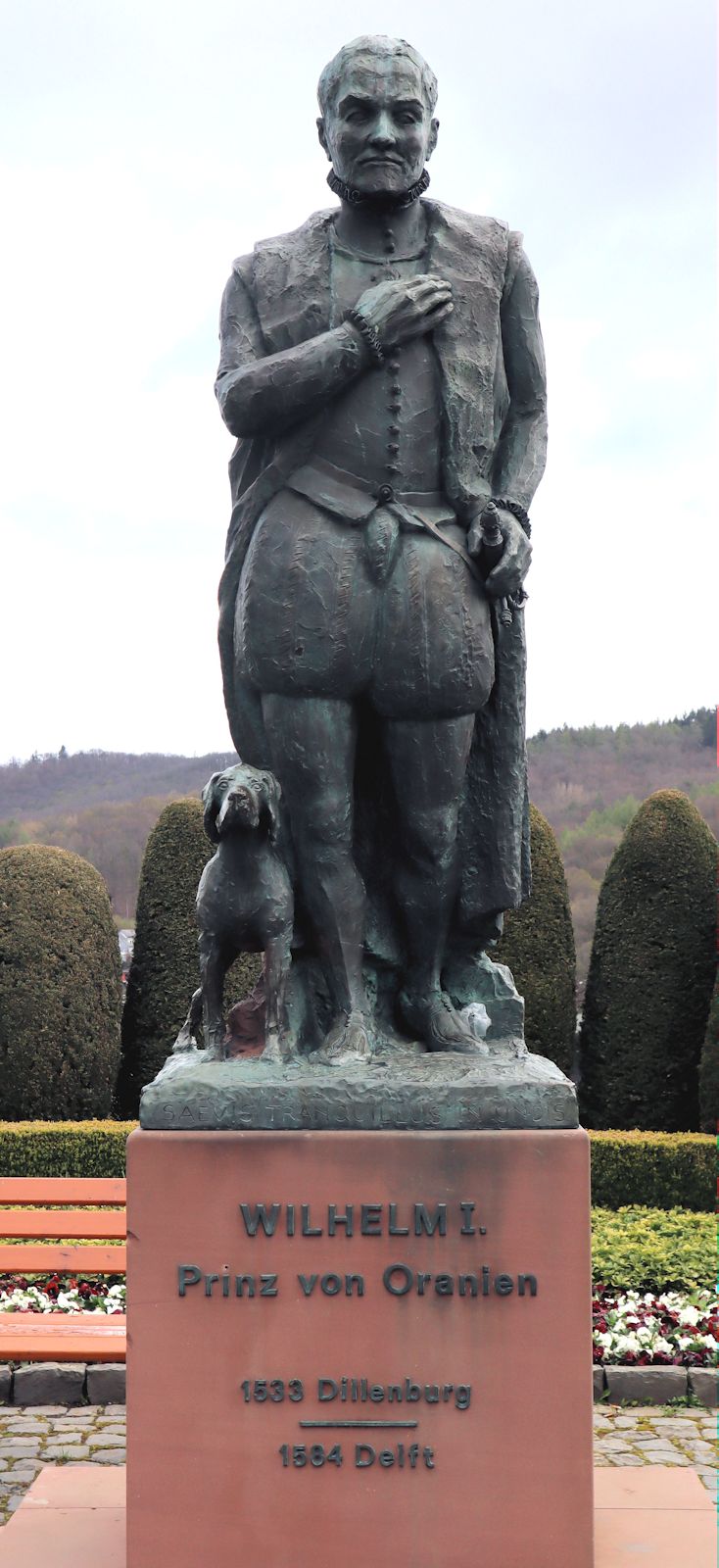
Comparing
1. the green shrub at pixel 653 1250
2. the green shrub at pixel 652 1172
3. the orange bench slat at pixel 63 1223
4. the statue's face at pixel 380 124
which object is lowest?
the green shrub at pixel 653 1250

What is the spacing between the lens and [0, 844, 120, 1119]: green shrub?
10188 mm

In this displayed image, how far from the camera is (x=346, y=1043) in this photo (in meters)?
4.07

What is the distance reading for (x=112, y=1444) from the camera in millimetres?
6070

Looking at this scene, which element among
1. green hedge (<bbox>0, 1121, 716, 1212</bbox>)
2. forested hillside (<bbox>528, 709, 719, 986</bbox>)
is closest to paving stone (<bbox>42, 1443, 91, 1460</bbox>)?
green hedge (<bbox>0, 1121, 716, 1212</bbox>)

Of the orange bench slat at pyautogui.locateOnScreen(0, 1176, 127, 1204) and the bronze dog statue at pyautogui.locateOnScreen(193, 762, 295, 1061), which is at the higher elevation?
the bronze dog statue at pyautogui.locateOnScreen(193, 762, 295, 1061)

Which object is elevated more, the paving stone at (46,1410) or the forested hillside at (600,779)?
the forested hillside at (600,779)

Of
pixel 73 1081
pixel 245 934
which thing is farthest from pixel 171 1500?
pixel 73 1081

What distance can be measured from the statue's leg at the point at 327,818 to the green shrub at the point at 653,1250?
3.69 m

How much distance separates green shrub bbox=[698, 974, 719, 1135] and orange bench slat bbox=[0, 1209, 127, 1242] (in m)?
4.27

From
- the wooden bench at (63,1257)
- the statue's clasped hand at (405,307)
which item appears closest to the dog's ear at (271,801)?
the statue's clasped hand at (405,307)

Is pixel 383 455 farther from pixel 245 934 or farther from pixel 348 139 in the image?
pixel 245 934

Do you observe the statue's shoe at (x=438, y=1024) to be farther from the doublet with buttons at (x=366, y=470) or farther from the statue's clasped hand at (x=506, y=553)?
the statue's clasped hand at (x=506, y=553)

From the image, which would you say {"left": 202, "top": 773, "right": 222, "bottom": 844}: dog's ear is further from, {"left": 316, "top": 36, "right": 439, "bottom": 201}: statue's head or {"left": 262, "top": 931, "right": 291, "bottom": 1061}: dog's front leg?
{"left": 316, "top": 36, "right": 439, "bottom": 201}: statue's head

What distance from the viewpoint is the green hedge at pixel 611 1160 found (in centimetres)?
934
